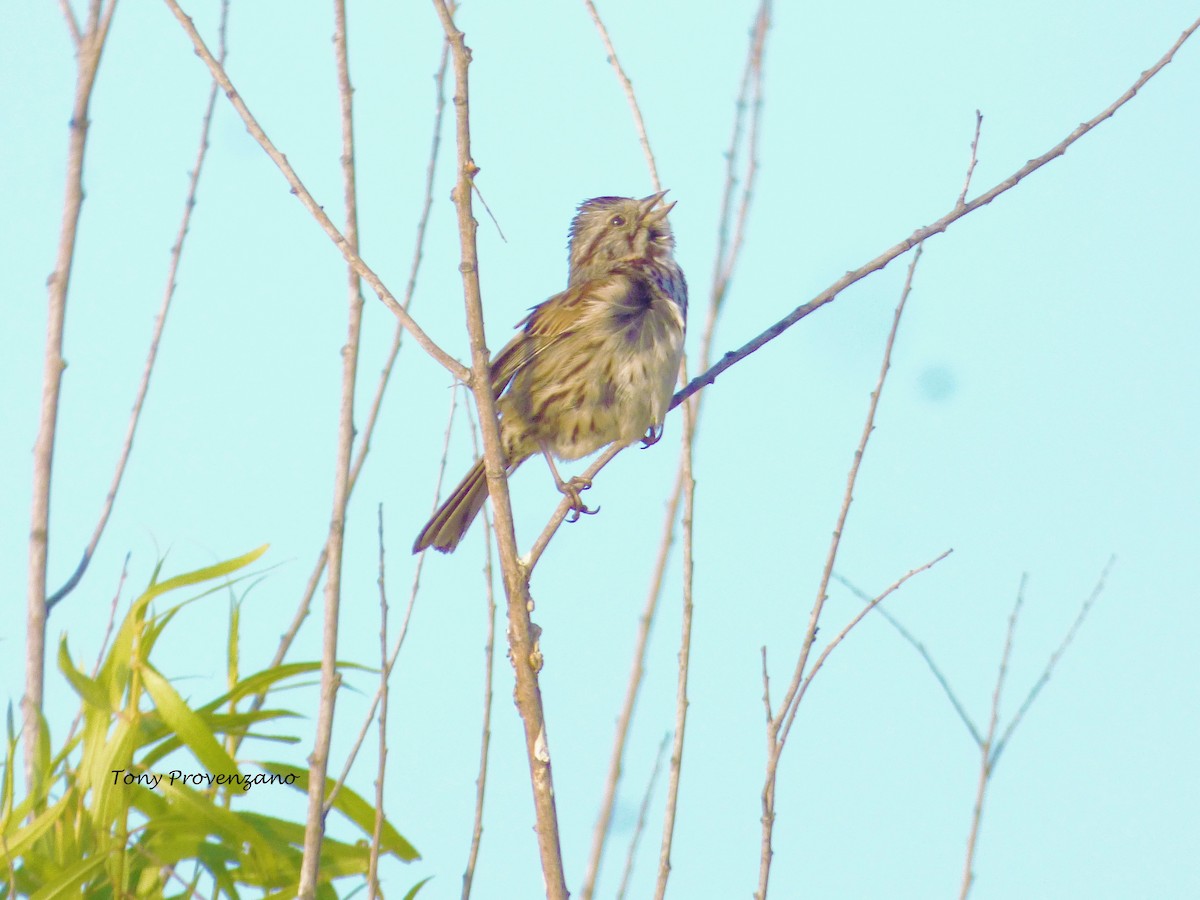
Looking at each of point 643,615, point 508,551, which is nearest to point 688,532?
point 643,615

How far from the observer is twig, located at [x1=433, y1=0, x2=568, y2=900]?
2.72 metres

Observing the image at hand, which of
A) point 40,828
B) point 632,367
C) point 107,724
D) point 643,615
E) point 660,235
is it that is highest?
point 660,235

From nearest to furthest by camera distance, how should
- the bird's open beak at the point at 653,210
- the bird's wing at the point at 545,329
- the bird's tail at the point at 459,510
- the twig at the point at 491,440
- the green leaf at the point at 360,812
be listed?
the twig at the point at 491,440 → the green leaf at the point at 360,812 → the bird's tail at the point at 459,510 → the bird's wing at the point at 545,329 → the bird's open beak at the point at 653,210

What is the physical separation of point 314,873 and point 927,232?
2.07 meters

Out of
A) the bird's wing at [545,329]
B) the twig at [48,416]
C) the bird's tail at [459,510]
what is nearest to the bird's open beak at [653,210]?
the bird's wing at [545,329]

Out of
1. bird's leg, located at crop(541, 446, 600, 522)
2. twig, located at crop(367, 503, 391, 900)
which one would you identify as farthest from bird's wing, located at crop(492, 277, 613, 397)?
twig, located at crop(367, 503, 391, 900)

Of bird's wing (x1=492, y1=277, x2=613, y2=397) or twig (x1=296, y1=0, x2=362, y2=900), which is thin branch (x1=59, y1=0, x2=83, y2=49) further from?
bird's wing (x1=492, y1=277, x2=613, y2=397)

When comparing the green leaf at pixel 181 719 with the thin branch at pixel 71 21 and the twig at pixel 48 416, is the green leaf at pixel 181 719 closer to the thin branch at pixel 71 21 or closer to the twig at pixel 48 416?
the twig at pixel 48 416

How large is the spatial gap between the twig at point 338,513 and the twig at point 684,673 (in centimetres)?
78

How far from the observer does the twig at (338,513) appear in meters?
2.79

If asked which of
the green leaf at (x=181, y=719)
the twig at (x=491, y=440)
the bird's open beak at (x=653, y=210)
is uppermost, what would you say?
the bird's open beak at (x=653, y=210)

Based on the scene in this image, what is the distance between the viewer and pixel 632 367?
4719 millimetres

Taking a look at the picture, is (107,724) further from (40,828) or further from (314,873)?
(314,873)

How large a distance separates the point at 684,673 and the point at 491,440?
0.95m
